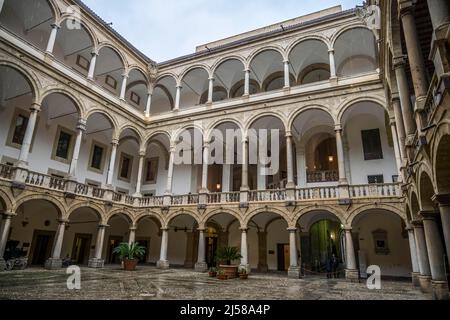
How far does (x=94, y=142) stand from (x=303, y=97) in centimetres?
1440

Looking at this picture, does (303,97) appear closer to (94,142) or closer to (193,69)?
(193,69)

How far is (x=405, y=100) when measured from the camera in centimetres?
936

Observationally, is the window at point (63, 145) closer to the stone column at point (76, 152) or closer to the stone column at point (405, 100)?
the stone column at point (76, 152)

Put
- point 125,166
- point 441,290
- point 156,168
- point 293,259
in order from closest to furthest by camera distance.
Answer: point 441,290 → point 293,259 → point 125,166 → point 156,168

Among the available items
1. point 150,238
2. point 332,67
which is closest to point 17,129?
point 150,238

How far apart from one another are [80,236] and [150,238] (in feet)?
16.9

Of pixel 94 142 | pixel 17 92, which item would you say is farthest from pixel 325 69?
pixel 17 92

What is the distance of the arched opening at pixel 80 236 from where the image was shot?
18.0 meters

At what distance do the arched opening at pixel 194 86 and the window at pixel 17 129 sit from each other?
35.1 feet

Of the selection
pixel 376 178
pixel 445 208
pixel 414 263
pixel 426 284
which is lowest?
pixel 426 284

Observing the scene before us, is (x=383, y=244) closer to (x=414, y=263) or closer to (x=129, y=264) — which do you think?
(x=414, y=263)

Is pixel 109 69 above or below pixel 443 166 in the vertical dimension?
above

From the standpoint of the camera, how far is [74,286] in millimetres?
8773

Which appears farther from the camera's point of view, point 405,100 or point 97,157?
point 97,157
